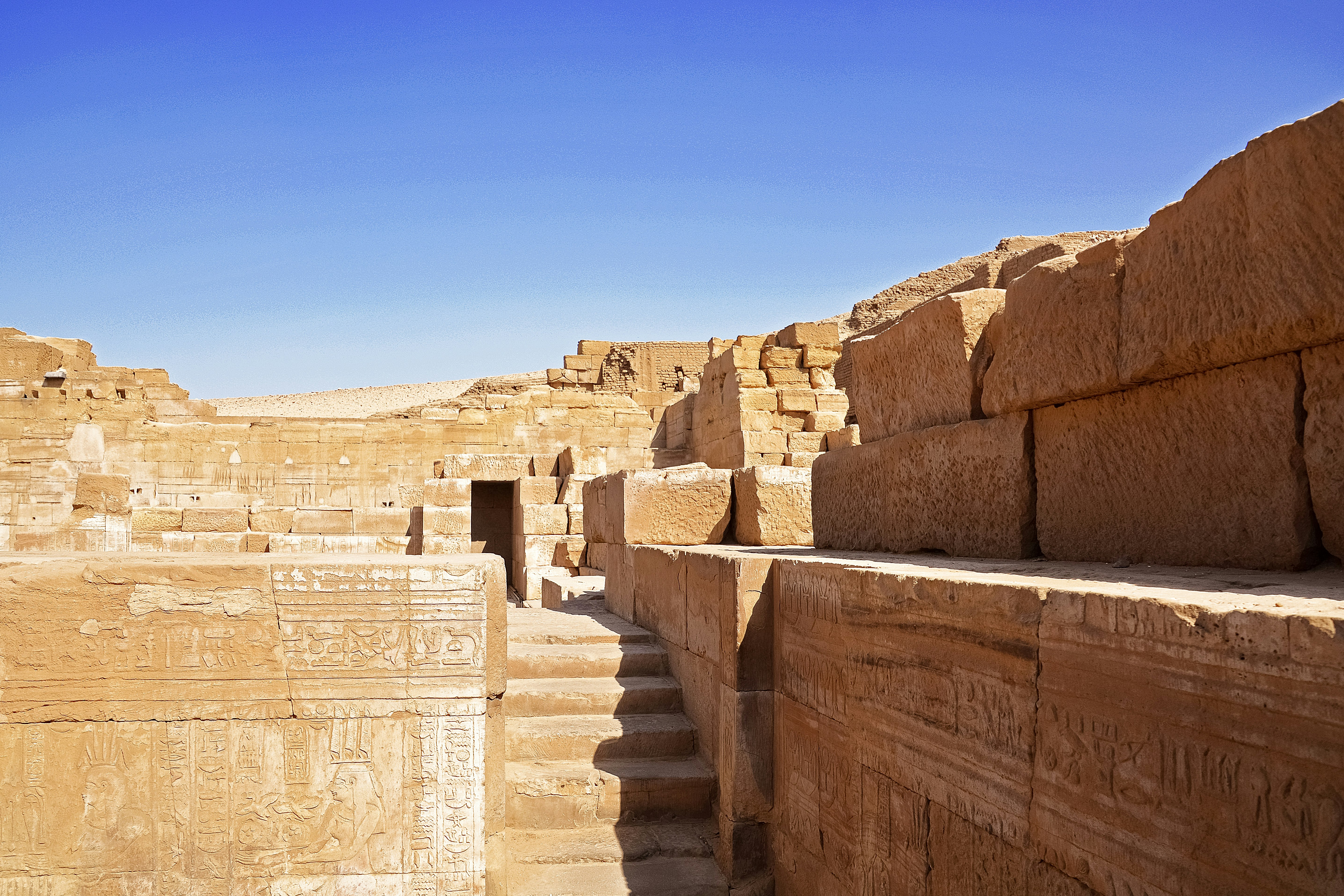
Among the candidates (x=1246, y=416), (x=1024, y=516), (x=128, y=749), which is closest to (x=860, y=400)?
(x=1024, y=516)

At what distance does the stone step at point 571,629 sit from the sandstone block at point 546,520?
3.80 m

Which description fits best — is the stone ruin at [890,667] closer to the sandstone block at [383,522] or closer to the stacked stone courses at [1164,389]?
the stacked stone courses at [1164,389]

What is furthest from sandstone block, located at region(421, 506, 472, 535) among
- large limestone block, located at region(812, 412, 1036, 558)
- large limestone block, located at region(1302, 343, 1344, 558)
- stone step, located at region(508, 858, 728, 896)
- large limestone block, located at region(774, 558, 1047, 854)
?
large limestone block, located at region(1302, 343, 1344, 558)

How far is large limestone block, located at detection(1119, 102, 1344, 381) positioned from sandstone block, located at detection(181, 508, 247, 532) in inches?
481

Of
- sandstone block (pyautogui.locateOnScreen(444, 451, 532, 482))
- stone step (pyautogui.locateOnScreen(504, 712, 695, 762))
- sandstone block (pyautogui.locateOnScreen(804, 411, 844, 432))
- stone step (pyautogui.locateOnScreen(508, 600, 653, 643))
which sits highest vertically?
sandstone block (pyautogui.locateOnScreen(804, 411, 844, 432))

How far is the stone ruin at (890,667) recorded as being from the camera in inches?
70.9

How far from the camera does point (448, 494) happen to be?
39.1ft

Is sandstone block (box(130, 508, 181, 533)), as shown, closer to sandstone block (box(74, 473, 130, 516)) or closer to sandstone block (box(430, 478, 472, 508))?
sandstone block (box(74, 473, 130, 516))

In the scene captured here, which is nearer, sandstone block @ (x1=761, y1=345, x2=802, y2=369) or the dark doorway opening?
sandstone block @ (x1=761, y1=345, x2=802, y2=369)

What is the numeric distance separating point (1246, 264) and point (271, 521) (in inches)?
499

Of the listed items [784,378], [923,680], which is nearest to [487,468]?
[784,378]

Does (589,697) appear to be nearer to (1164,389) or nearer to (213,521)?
(1164,389)

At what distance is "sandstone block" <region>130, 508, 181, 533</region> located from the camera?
485 inches

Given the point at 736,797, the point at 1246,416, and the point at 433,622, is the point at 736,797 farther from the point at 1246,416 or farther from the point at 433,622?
the point at 1246,416
